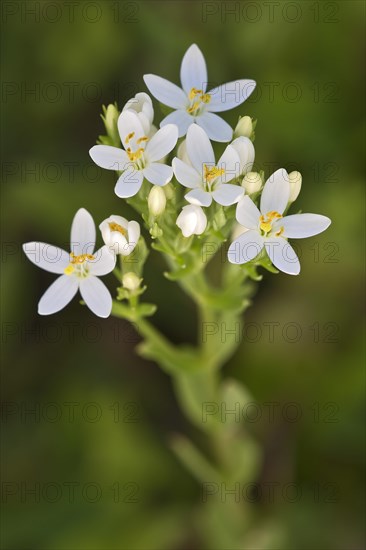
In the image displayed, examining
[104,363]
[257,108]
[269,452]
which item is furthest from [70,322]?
[257,108]

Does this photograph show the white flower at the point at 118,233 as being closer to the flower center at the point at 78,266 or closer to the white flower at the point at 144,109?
the flower center at the point at 78,266

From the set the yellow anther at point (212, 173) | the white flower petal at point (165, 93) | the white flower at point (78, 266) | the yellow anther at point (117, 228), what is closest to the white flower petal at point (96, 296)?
the white flower at point (78, 266)

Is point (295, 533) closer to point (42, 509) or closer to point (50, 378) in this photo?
point (42, 509)

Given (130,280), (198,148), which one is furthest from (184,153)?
(130,280)

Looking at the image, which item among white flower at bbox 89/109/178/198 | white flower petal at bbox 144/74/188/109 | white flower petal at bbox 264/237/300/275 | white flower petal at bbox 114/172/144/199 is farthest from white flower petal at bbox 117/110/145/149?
white flower petal at bbox 264/237/300/275

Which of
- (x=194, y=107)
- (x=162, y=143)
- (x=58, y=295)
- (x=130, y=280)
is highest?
(x=194, y=107)

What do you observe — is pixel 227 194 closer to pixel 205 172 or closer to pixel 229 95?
pixel 205 172
